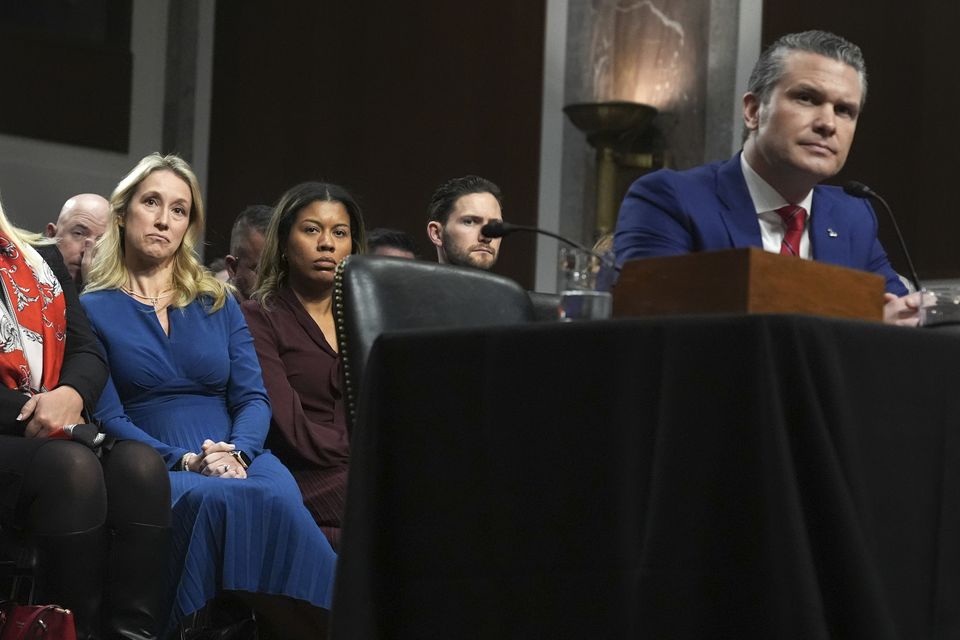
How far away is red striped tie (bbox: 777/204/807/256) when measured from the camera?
2530 millimetres

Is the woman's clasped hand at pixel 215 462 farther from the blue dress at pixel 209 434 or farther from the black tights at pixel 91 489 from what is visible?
the black tights at pixel 91 489

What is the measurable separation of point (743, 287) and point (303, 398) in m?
2.05

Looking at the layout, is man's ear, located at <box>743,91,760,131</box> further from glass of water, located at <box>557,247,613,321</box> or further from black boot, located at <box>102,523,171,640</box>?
black boot, located at <box>102,523,171,640</box>

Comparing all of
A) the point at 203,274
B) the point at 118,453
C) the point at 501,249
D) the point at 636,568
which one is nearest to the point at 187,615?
the point at 118,453

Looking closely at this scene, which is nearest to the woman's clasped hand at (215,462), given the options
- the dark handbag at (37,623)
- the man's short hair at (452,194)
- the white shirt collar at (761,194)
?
the dark handbag at (37,623)

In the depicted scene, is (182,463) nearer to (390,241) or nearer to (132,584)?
(132,584)

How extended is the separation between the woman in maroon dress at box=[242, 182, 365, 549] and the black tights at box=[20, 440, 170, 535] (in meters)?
0.47

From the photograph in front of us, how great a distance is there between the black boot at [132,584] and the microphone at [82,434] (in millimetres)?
183

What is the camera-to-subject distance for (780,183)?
99.9 inches

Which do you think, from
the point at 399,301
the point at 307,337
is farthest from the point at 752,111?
the point at 307,337

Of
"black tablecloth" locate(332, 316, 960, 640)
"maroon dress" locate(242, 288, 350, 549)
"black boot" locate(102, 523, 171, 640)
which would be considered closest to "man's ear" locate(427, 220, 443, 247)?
"maroon dress" locate(242, 288, 350, 549)

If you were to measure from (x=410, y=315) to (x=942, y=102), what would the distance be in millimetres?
3810

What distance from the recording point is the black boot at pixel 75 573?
2.61 metres

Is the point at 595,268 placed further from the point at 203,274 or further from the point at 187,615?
the point at 203,274
